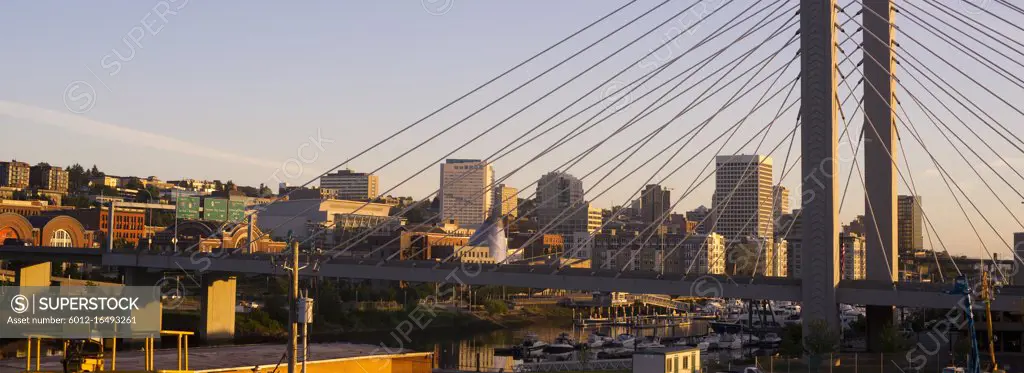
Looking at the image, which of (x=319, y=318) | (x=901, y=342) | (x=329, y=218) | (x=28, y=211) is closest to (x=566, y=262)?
(x=901, y=342)

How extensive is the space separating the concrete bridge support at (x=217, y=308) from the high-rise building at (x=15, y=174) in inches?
4989

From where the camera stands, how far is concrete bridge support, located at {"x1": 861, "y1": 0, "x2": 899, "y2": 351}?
39.9 metres

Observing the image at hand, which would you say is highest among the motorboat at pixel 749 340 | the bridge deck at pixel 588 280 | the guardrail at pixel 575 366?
the bridge deck at pixel 588 280

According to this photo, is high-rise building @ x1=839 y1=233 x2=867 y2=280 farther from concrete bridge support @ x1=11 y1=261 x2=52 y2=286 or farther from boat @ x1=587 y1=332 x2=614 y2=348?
concrete bridge support @ x1=11 y1=261 x2=52 y2=286

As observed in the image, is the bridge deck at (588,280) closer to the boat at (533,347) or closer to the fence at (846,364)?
the fence at (846,364)

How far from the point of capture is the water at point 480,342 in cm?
6297

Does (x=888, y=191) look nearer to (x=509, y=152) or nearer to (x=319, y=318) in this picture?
(x=509, y=152)

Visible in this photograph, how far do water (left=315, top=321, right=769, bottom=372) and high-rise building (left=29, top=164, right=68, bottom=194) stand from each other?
12071 centimetres

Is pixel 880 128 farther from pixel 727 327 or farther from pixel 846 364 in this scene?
pixel 727 327

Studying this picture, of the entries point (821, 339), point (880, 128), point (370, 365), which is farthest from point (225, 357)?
point (880, 128)

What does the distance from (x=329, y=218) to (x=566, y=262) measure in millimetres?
114967

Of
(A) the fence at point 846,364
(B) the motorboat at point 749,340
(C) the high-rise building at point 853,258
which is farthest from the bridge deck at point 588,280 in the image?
(C) the high-rise building at point 853,258

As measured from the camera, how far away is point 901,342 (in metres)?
40.6

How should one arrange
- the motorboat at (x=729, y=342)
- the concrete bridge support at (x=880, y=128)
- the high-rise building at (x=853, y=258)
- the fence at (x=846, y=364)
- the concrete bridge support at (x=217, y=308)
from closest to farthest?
1. the fence at (x=846, y=364)
2. the concrete bridge support at (x=880, y=128)
3. the concrete bridge support at (x=217, y=308)
4. the motorboat at (x=729, y=342)
5. the high-rise building at (x=853, y=258)
